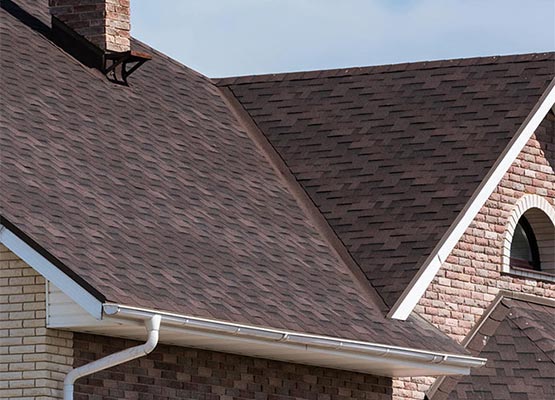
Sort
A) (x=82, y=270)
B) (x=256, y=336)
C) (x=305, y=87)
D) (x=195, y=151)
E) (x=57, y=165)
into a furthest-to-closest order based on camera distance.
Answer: (x=305, y=87) < (x=195, y=151) < (x=57, y=165) < (x=256, y=336) < (x=82, y=270)

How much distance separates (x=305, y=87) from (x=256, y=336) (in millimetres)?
7496

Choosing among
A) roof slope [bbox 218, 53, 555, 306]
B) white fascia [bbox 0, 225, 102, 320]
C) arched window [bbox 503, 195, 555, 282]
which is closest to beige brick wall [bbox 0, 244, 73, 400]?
white fascia [bbox 0, 225, 102, 320]

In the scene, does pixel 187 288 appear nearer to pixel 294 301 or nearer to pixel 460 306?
pixel 294 301

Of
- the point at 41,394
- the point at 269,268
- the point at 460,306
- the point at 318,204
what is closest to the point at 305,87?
the point at 318,204

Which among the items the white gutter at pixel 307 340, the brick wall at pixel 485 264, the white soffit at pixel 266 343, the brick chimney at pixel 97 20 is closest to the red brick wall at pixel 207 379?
the white soffit at pixel 266 343

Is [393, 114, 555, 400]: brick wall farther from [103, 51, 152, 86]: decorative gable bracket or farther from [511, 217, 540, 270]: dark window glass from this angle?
[103, 51, 152, 86]: decorative gable bracket

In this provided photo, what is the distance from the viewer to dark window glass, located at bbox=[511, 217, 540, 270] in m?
19.5

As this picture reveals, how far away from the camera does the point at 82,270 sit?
12.9 m

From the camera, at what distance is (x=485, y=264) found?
18500 mm

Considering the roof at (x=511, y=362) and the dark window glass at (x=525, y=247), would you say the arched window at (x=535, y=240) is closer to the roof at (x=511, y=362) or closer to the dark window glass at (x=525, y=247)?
the dark window glass at (x=525, y=247)

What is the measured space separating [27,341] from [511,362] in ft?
20.2

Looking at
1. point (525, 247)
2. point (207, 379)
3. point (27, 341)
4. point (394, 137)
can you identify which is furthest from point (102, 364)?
point (525, 247)

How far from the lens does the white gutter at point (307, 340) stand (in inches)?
505

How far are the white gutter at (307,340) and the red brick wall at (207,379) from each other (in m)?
0.83
